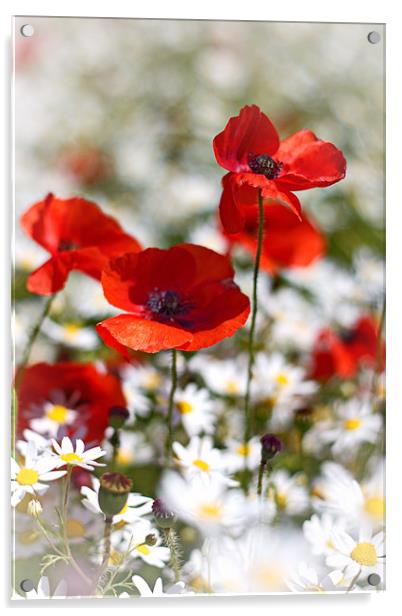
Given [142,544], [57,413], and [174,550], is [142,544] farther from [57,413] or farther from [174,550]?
[57,413]

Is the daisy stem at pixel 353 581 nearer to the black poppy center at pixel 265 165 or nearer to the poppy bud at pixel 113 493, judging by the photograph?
the poppy bud at pixel 113 493

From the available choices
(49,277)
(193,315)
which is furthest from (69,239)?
(193,315)

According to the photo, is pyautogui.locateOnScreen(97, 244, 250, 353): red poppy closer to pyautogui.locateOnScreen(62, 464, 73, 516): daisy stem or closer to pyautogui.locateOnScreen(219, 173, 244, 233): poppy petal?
pyautogui.locateOnScreen(219, 173, 244, 233): poppy petal

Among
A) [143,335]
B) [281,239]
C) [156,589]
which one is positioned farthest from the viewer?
[281,239]

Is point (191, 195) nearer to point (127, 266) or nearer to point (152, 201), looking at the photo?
point (152, 201)

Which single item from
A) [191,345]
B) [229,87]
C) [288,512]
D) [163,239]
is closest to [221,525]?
[288,512]

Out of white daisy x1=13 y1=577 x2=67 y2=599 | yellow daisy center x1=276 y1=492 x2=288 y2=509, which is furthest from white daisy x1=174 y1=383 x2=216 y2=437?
white daisy x1=13 y1=577 x2=67 y2=599

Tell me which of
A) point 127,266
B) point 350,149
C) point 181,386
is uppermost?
point 350,149

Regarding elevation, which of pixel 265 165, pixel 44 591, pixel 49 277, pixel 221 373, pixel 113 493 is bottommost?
pixel 44 591
